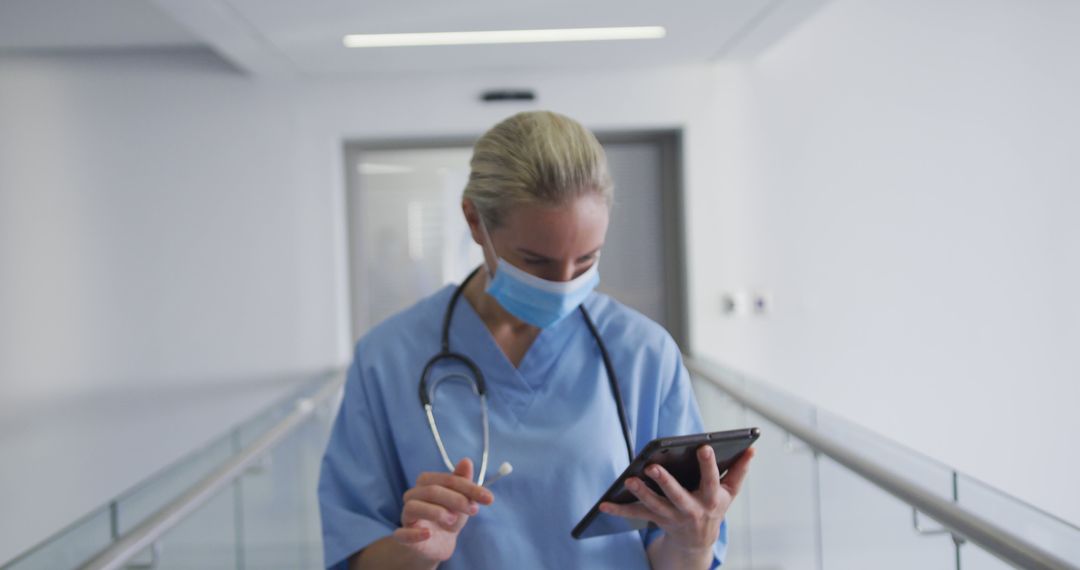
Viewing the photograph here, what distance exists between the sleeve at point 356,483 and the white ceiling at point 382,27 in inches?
→ 96.7

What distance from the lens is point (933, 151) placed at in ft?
15.6

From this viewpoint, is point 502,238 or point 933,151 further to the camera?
point 933,151

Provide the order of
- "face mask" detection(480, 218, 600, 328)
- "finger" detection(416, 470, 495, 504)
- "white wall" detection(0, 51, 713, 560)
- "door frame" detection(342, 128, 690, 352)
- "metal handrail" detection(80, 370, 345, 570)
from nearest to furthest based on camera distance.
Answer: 1. "finger" detection(416, 470, 495, 504)
2. "face mask" detection(480, 218, 600, 328)
3. "metal handrail" detection(80, 370, 345, 570)
4. "white wall" detection(0, 51, 713, 560)
5. "door frame" detection(342, 128, 690, 352)

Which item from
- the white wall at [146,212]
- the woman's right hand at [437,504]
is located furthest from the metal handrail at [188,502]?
the white wall at [146,212]

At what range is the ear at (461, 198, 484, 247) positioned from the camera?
1368 millimetres

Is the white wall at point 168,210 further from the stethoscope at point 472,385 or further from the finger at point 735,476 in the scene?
the finger at point 735,476

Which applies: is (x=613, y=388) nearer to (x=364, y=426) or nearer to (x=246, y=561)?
(x=364, y=426)

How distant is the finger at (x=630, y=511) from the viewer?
1.19 m

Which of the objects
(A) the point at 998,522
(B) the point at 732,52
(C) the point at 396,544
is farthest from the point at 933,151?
(C) the point at 396,544

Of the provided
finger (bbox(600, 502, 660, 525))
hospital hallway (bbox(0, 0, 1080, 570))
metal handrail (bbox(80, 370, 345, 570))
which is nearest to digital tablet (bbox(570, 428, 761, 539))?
finger (bbox(600, 502, 660, 525))

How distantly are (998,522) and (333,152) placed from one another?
3956 mm

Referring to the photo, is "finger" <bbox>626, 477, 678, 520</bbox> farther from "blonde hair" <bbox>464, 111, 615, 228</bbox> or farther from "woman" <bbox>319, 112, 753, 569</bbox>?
"blonde hair" <bbox>464, 111, 615, 228</bbox>

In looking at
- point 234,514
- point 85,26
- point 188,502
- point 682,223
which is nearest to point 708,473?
point 188,502

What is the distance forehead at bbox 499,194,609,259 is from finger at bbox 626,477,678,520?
345mm
